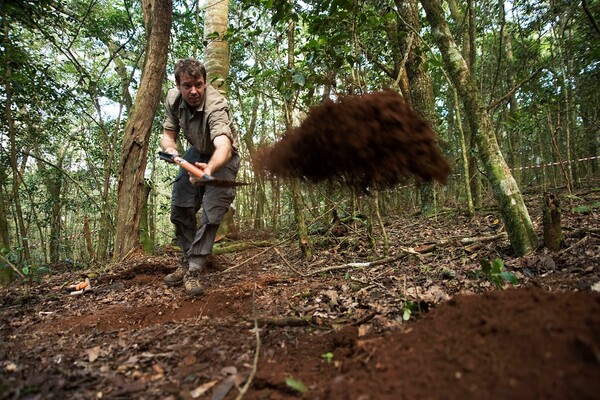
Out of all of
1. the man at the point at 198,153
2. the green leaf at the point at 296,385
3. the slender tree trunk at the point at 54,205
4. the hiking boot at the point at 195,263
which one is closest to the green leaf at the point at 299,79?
the man at the point at 198,153

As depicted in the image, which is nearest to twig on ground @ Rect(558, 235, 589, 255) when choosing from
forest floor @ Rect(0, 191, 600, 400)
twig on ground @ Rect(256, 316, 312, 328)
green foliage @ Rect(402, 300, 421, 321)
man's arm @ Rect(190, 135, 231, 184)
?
forest floor @ Rect(0, 191, 600, 400)

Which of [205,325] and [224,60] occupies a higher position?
[224,60]

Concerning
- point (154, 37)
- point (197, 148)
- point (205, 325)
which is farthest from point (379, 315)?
point (154, 37)

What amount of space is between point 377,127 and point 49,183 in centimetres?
1196

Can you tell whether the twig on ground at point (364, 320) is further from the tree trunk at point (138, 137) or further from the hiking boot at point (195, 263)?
the tree trunk at point (138, 137)

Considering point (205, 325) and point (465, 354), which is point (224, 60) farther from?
point (465, 354)

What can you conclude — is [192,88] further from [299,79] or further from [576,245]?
[576,245]

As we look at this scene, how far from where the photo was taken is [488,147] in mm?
3260

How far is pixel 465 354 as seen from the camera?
1.39m

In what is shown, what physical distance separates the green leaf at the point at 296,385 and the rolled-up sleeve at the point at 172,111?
9.81 ft

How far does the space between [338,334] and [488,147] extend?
7.30 ft

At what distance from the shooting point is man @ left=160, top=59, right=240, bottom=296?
3419 mm

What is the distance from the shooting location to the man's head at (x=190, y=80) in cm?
341

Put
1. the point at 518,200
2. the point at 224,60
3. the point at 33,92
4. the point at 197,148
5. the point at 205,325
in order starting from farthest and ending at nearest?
the point at 33,92, the point at 224,60, the point at 197,148, the point at 518,200, the point at 205,325
